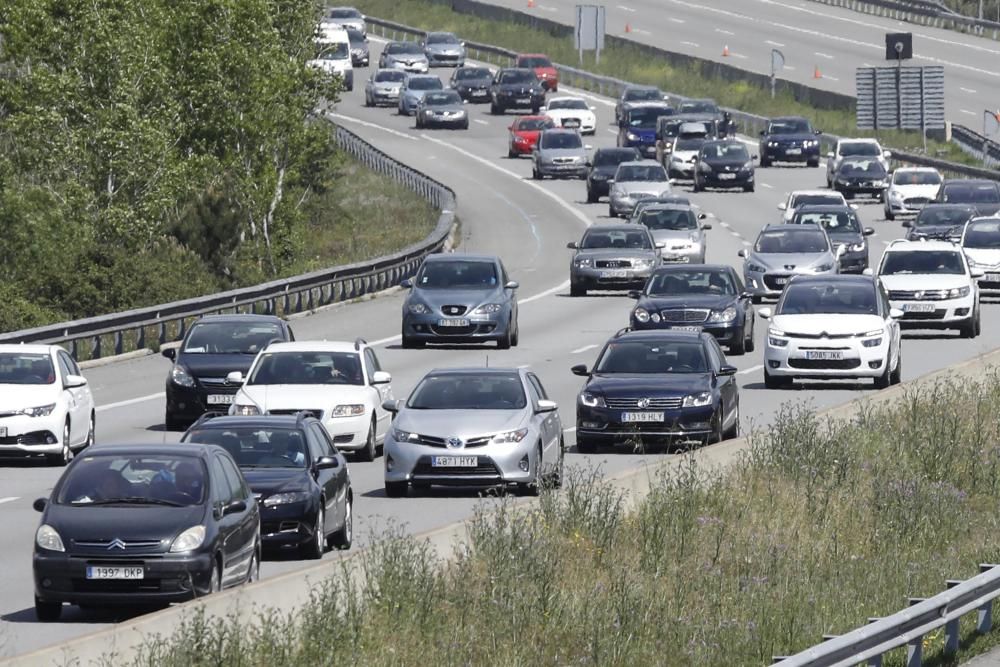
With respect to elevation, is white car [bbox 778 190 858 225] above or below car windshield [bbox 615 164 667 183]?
above

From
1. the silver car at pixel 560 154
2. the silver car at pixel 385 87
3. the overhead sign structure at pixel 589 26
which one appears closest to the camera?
the silver car at pixel 560 154

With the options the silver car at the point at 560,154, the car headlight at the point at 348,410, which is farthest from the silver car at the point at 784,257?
the silver car at the point at 560,154

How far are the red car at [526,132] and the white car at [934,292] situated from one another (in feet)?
142

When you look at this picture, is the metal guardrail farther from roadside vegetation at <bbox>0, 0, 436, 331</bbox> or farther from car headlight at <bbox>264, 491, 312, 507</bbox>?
car headlight at <bbox>264, 491, 312, 507</bbox>

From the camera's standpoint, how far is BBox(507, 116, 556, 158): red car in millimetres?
84750

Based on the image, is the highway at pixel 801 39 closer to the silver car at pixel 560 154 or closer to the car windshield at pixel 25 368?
the silver car at pixel 560 154

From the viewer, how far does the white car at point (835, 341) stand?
3359cm

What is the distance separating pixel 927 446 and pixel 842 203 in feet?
112

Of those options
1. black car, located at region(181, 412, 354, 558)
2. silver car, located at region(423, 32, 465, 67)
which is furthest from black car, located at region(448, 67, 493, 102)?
black car, located at region(181, 412, 354, 558)

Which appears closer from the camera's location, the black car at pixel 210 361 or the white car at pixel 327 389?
the white car at pixel 327 389

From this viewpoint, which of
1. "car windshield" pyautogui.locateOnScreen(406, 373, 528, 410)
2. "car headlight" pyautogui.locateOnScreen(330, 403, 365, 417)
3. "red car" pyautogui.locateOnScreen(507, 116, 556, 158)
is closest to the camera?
"car windshield" pyautogui.locateOnScreen(406, 373, 528, 410)

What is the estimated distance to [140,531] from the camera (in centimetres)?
1669

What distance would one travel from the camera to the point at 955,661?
612 inches

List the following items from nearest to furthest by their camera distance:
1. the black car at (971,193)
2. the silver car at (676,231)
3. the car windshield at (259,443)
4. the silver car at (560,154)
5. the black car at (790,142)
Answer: the car windshield at (259,443) < the silver car at (676,231) < the black car at (971,193) < the silver car at (560,154) < the black car at (790,142)
